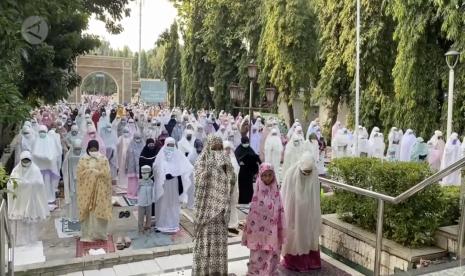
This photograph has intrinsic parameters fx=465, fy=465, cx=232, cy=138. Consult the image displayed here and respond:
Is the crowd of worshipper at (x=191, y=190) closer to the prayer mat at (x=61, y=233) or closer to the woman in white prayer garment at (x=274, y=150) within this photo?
the woman in white prayer garment at (x=274, y=150)

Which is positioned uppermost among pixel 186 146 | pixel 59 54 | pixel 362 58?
pixel 362 58

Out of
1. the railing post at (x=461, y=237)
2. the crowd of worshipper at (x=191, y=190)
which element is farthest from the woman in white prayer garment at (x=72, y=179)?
the railing post at (x=461, y=237)

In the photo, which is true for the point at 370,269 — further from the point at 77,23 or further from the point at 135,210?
the point at 77,23

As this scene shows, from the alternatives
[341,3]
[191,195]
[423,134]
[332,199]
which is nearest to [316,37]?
[341,3]

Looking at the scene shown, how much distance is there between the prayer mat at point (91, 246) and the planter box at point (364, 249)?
328 centimetres

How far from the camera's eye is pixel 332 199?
23.5 feet

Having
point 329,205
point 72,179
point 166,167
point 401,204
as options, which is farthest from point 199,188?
point 72,179

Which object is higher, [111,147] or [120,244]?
[111,147]

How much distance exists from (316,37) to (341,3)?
2.78 m

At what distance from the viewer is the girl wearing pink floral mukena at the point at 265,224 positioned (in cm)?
538

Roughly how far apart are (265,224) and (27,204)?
4067 millimetres

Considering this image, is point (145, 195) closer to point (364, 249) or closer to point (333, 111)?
point (364, 249)

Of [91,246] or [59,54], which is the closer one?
[91,246]

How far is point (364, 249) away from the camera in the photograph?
5.69 meters
